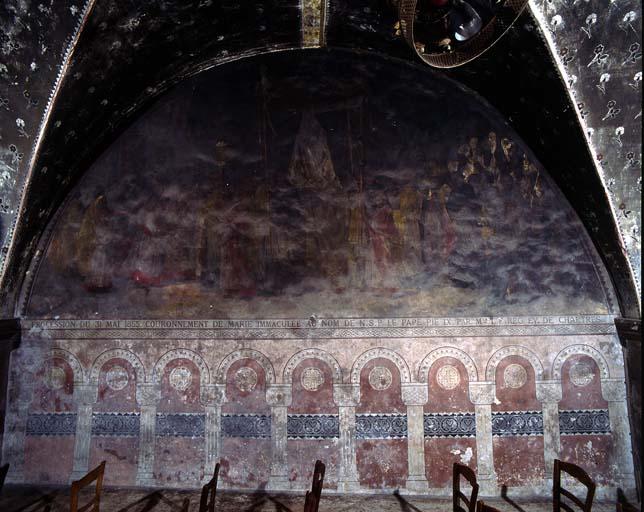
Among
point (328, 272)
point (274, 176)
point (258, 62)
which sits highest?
point (258, 62)

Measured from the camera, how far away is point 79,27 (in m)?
5.09

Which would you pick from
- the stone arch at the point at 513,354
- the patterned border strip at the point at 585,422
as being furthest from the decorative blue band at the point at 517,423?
the stone arch at the point at 513,354

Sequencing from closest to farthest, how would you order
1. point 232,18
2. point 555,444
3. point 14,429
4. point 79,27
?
point 79,27 → point 232,18 → point 555,444 → point 14,429

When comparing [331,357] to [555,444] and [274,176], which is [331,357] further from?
[555,444]

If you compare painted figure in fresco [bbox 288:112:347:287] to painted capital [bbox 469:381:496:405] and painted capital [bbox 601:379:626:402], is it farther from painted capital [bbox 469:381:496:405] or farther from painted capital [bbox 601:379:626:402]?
painted capital [bbox 601:379:626:402]

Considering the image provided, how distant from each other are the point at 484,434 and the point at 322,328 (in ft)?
8.77

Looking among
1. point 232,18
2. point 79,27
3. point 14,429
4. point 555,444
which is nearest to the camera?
point 79,27

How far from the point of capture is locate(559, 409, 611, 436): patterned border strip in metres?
6.77

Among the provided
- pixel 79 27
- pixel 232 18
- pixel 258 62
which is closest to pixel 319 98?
pixel 258 62

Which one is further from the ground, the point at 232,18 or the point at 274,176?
the point at 232,18

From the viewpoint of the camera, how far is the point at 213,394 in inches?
280

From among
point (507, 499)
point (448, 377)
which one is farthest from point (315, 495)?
point (507, 499)

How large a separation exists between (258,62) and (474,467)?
252 inches

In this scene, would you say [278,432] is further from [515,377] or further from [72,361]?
[515,377]
